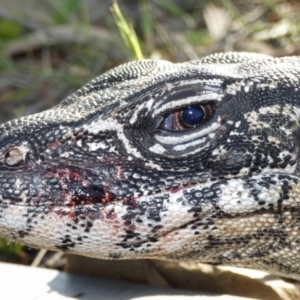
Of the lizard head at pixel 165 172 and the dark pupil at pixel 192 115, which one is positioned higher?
the dark pupil at pixel 192 115

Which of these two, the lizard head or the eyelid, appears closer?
the lizard head

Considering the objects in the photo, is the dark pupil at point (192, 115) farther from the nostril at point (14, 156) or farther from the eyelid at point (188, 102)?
the nostril at point (14, 156)

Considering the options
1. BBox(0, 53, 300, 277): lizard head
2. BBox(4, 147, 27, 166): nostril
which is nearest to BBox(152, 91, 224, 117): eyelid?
BBox(0, 53, 300, 277): lizard head

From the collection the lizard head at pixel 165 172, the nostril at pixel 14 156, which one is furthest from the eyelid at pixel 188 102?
the nostril at pixel 14 156

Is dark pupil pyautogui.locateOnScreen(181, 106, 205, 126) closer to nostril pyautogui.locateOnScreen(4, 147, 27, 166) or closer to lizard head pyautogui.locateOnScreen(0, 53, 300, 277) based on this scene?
lizard head pyautogui.locateOnScreen(0, 53, 300, 277)

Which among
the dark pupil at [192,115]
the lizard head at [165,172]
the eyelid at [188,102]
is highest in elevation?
the eyelid at [188,102]

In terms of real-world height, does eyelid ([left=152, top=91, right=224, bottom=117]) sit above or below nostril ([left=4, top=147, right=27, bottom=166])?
above

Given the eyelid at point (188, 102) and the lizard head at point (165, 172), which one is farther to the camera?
the eyelid at point (188, 102)
